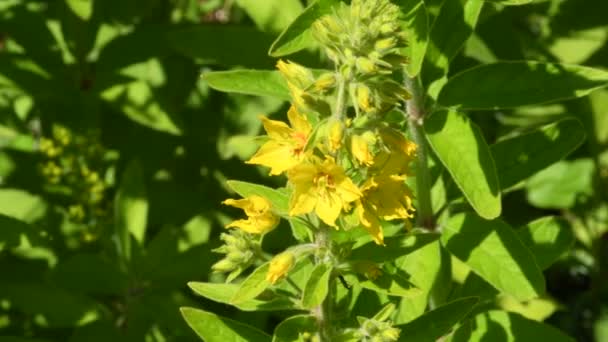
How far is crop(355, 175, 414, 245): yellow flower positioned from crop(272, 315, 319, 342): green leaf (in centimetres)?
34

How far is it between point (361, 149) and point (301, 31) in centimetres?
60

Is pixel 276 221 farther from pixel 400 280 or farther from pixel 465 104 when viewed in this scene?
pixel 465 104

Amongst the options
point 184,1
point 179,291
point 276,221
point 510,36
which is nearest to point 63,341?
point 179,291

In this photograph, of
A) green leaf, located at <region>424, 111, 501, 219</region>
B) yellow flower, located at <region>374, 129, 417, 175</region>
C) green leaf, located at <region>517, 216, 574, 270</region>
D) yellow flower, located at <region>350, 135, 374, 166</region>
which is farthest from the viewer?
green leaf, located at <region>517, 216, 574, 270</region>

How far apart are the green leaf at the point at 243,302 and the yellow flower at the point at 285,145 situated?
43 cm

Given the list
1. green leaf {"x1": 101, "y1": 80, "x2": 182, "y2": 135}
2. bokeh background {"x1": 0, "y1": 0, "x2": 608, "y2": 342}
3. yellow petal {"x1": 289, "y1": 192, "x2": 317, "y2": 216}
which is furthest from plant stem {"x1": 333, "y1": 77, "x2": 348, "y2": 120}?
green leaf {"x1": 101, "y1": 80, "x2": 182, "y2": 135}

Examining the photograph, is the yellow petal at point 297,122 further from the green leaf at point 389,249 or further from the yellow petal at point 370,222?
the green leaf at point 389,249

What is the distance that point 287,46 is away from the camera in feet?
9.14

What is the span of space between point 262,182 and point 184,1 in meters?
1.18

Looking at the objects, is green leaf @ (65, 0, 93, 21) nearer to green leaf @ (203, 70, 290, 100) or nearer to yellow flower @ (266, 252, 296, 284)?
green leaf @ (203, 70, 290, 100)

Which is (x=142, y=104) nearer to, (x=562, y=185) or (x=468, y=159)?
(x=468, y=159)

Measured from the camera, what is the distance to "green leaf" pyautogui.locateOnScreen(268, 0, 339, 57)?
9.09 feet

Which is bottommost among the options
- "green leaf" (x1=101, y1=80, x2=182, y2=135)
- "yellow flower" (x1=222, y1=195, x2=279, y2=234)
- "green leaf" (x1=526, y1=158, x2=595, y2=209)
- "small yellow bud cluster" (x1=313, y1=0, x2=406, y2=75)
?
"green leaf" (x1=526, y1=158, x2=595, y2=209)

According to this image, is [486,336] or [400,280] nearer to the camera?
[400,280]
